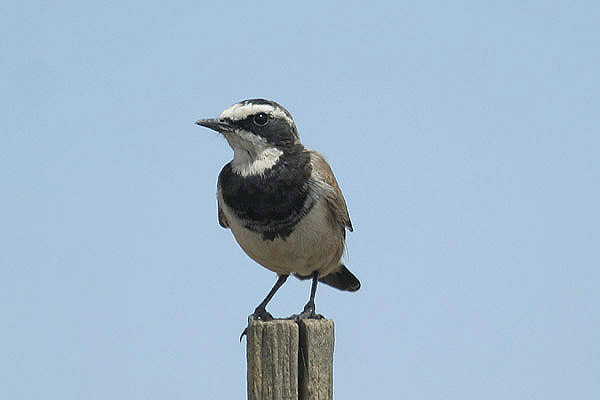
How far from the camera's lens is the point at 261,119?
21.0 feet

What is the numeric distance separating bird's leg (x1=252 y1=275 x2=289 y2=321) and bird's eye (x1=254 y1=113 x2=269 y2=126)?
1535 mm

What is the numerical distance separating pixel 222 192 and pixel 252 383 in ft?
7.11

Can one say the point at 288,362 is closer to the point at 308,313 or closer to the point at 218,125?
the point at 308,313

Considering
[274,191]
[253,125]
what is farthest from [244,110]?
[274,191]

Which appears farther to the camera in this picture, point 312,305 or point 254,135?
point 312,305

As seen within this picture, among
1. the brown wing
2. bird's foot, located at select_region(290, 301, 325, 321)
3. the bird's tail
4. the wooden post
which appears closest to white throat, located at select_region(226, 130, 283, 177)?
the brown wing

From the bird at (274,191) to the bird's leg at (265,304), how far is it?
0.09 metres

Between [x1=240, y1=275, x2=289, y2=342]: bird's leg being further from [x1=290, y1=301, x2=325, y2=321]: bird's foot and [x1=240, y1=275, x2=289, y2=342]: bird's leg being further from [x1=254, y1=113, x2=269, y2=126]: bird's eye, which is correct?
[x1=254, y1=113, x2=269, y2=126]: bird's eye

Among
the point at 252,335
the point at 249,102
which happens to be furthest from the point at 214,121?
the point at 252,335

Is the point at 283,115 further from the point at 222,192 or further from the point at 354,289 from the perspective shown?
the point at 354,289

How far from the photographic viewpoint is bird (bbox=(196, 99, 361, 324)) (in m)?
6.31

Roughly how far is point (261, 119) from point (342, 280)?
2.24m

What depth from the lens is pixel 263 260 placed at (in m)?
6.68

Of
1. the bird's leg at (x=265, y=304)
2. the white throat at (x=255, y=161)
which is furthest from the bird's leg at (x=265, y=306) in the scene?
the white throat at (x=255, y=161)
